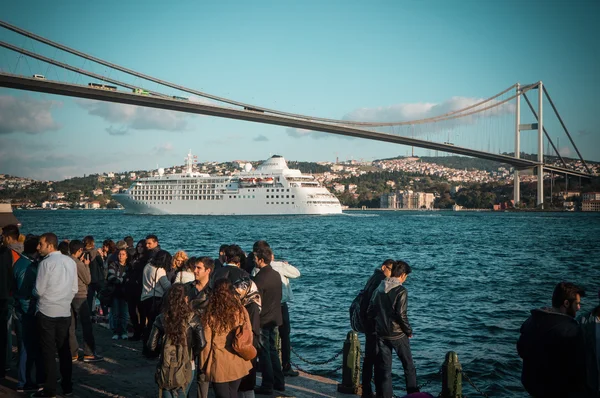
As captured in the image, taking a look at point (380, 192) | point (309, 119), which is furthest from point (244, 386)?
point (380, 192)

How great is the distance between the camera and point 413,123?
191 ft

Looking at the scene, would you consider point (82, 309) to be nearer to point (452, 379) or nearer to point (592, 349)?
A: point (452, 379)

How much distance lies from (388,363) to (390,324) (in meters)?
0.35

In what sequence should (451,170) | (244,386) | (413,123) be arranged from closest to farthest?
(244,386), (413,123), (451,170)

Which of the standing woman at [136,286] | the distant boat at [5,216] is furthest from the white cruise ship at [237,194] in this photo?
the standing woman at [136,286]

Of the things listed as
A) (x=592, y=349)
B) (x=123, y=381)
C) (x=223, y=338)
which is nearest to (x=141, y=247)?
(x=123, y=381)

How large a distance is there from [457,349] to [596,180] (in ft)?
222

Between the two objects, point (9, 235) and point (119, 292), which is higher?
point (9, 235)

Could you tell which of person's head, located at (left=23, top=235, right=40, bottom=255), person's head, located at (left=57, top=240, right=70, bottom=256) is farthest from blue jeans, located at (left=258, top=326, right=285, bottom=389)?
person's head, located at (left=57, top=240, right=70, bottom=256)

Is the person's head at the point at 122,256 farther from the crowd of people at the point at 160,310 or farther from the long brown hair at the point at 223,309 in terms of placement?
the long brown hair at the point at 223,309

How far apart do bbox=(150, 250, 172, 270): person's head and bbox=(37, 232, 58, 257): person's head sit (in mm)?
1034

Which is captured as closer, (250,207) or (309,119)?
(309,119)

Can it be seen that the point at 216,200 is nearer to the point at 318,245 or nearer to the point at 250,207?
the point at 250,207

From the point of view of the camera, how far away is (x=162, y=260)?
187 inches
